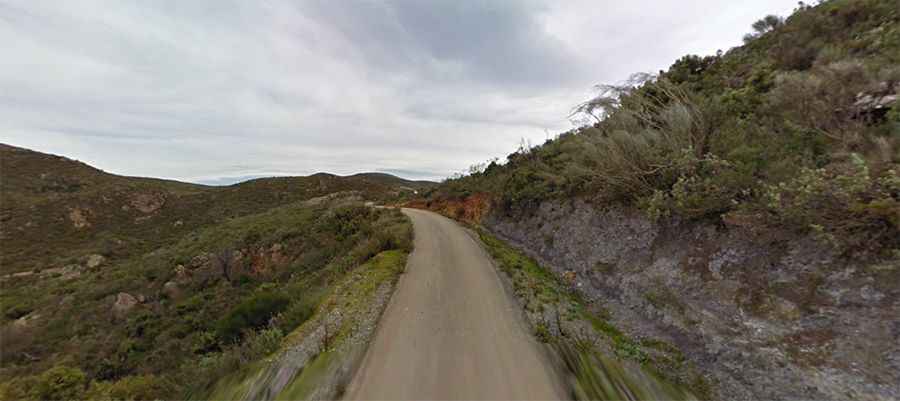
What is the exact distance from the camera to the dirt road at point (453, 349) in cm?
326

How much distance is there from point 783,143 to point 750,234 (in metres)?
2.24

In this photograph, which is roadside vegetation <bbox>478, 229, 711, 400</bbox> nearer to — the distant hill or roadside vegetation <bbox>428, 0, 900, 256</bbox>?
roadside vegetation <bbox>428, 0, 900, 256</bbox>

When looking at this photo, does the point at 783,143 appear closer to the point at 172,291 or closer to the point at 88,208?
the point at 172,291

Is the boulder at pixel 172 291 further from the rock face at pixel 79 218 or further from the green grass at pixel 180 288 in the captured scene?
the rock face at pixel 79 218

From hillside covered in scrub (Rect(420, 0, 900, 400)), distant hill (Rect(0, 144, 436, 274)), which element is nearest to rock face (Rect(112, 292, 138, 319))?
distant hill (Rect(0, 144, 436, 274))

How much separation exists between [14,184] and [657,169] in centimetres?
5956

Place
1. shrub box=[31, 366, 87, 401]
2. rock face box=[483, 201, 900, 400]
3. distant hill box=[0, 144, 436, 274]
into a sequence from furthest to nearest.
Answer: distant hill box=[0, 144, 436, 274]
shrub box=[31, 366, 87, 401]
rock face box=[483, 201, 900, 400]

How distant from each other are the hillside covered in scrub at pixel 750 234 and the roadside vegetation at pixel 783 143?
0.11 feet

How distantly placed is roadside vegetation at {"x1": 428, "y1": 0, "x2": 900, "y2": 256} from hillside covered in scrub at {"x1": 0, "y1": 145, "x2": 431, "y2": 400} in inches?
263

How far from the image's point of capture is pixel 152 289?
13.7 meters

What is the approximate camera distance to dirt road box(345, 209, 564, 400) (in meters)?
3.26

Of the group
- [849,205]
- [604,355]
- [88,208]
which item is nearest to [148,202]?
[88,208]

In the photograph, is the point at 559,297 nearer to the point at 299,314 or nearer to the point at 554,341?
the point at 554,341

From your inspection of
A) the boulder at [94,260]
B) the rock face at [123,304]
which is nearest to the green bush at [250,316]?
the rock face at [123,304]
